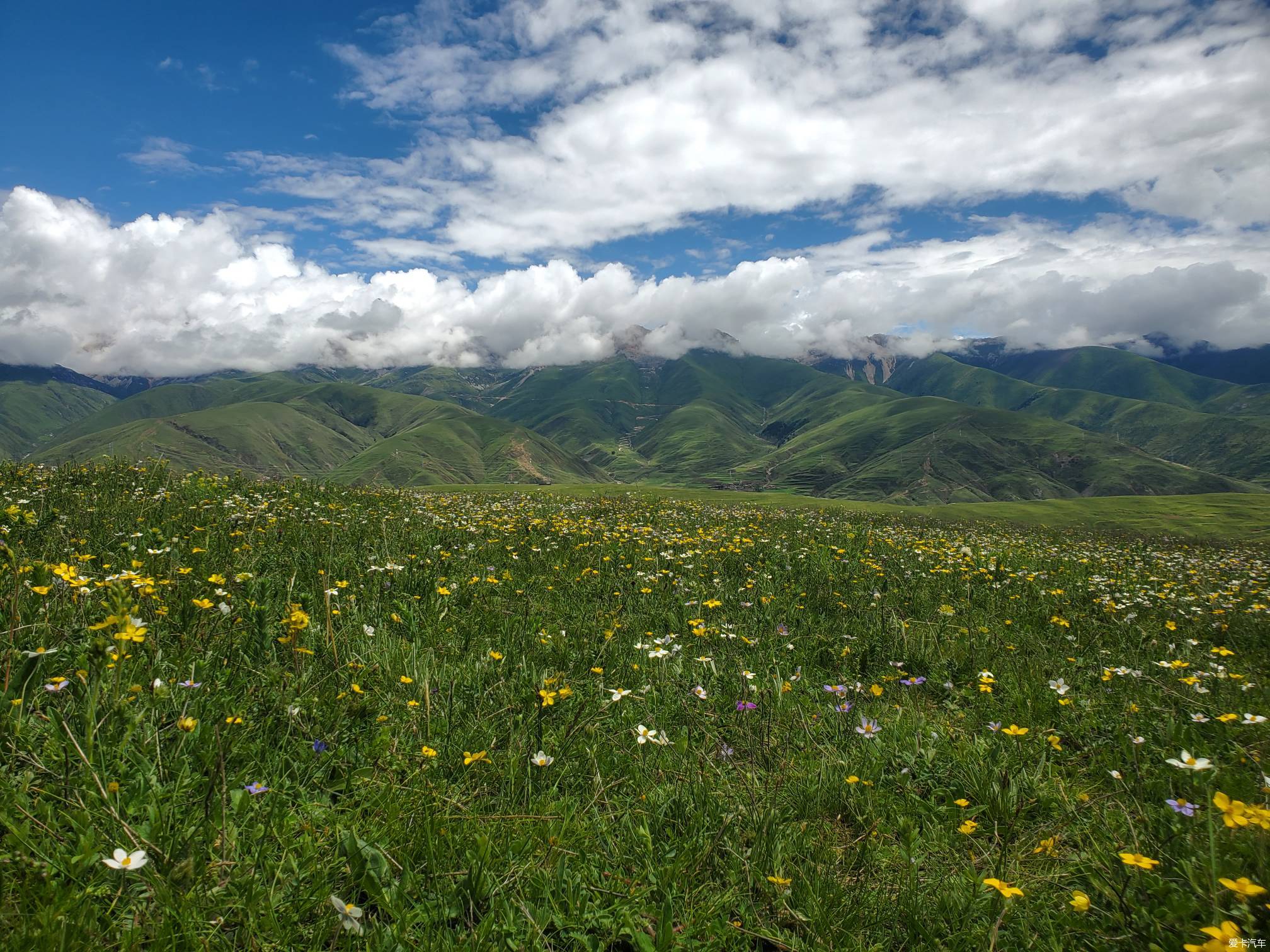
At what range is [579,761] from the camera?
13.9ft

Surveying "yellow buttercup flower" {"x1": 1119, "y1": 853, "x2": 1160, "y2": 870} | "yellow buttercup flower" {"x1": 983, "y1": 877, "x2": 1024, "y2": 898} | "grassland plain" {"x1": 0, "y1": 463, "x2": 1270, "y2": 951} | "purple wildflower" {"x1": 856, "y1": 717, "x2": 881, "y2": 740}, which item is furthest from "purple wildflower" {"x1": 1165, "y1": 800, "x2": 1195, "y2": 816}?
"purple wildflower" {"x1": 856, "y1": 717, "x2": 881, "y2": 740}

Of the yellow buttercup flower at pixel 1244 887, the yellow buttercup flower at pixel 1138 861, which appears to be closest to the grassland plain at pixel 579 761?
the yellow buttercup flower at pixel 1244 887

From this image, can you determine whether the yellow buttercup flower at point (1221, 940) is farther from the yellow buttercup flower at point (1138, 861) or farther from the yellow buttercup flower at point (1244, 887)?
the yellow buttercup flower at point (1138, 861)

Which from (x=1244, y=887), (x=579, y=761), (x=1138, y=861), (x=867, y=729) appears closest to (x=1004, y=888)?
(x=1138, y=861)

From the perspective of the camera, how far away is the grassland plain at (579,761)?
2648 millimetres

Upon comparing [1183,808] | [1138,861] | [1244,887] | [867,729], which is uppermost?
[1244,887]

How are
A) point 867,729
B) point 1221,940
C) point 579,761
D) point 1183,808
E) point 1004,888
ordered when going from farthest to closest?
point 867,729 → point 579,761 → point 1183,808 → point 1004,888 → point 1221,940

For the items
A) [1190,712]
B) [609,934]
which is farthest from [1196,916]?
[1190,712]

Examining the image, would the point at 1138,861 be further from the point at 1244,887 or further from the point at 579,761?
the point at 579,761

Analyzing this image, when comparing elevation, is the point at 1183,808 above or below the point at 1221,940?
below

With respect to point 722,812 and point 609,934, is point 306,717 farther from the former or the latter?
point 722,812

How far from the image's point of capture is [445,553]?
9.09 metres

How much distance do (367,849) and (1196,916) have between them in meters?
3.92

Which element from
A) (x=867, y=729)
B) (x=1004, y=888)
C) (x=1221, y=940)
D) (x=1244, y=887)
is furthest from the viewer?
(x=867, y=729)
